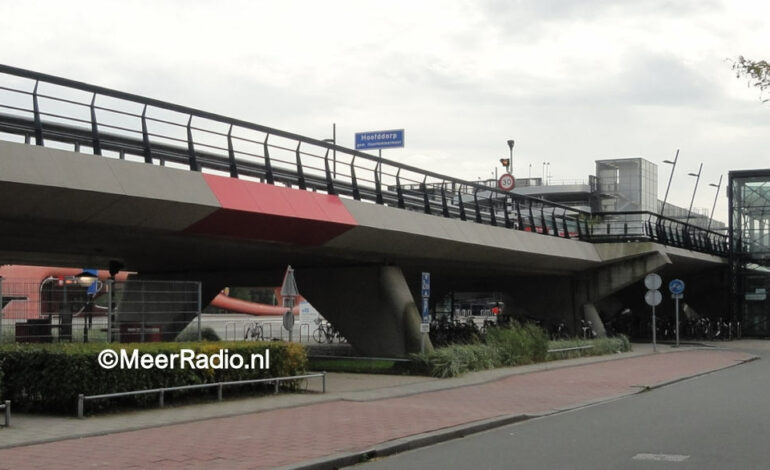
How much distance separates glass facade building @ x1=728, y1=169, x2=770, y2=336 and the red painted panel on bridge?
35338 millimetres

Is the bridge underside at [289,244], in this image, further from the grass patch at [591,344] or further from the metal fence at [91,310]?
the grass patch at [591,344]

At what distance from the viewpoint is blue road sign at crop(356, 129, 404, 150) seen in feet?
141

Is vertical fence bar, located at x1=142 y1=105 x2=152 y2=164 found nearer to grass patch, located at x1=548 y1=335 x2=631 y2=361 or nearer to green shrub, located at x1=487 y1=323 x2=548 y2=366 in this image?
green shrub, located at x1=487 y1=323 x2=548 y2=366

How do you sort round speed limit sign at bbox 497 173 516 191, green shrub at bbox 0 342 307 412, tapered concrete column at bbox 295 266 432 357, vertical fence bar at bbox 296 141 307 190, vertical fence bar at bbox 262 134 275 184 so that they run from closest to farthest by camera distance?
green shrub at bbox 0 342 307 412 → vertical fence bar at bbox 262 134 275 184 → vertical fence bar at bbox 296 141 307 190 → tapered concrete column at bbox 295 266 432 357 → round speed limit sign at bbox 497 173 516 191

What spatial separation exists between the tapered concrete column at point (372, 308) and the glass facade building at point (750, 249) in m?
30.9

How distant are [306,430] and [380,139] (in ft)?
104

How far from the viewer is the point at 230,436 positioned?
1207 centimetres

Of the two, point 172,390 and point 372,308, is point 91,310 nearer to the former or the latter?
point 172,390

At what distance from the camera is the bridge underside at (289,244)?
53.0ft

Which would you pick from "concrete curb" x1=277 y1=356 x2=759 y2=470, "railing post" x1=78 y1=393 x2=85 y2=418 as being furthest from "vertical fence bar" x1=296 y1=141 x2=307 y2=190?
"railing post" x1=78 y1=393 x2=85 y2=418

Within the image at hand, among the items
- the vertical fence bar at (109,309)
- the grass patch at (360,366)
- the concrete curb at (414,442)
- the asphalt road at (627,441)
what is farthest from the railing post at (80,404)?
the grass patch at (360,366)

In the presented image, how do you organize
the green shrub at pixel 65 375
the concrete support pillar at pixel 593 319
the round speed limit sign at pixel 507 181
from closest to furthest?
the green shrub at pixel 65 375
the concrete support pillar at pixel 593 319
the round speed limit sign at pixel 507 181

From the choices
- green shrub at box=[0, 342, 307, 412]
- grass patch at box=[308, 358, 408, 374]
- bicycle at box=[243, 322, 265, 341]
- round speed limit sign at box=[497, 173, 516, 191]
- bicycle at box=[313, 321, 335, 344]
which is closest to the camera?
green shrub at box=[0, 342, 307, 412]

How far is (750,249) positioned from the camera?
51.2 m
